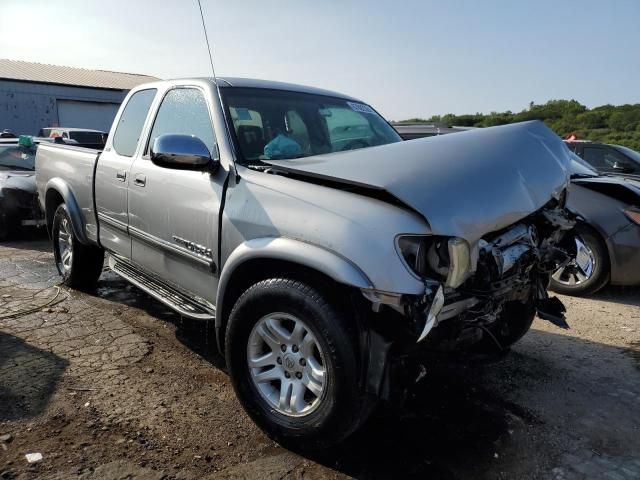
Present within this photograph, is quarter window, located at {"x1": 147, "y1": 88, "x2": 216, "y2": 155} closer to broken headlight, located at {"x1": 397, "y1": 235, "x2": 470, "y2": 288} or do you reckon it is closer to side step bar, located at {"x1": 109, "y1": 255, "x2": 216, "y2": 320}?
side step bar, located at {"x1": 109, "y1": 255, "x2": 216, "y2": 320}

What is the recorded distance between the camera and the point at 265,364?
2861mm

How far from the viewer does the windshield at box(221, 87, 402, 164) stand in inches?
133

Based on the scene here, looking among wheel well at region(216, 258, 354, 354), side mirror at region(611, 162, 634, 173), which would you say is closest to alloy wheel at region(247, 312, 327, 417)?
wheel well at region(216, 258, 354, 354)

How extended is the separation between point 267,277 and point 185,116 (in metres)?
1.53

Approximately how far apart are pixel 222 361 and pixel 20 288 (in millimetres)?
2891

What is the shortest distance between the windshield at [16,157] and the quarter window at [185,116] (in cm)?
597

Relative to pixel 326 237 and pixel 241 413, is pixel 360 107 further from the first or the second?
pixel 241 413

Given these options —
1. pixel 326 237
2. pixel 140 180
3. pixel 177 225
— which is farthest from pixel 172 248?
pixel 326 237

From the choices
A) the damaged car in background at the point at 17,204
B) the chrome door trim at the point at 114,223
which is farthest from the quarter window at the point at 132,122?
the damaged car in background at the point at 17,204

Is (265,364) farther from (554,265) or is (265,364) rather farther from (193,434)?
(554,265)

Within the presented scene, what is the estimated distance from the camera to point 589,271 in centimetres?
567

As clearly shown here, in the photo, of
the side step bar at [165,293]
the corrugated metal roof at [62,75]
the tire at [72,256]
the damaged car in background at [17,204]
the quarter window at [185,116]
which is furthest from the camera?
the corrugated metal roof at [62,75]

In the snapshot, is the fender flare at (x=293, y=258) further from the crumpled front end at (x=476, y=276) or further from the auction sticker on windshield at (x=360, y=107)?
the auction sticker on windshield at (x=360, y=107)

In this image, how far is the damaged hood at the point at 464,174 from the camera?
2.41 m
